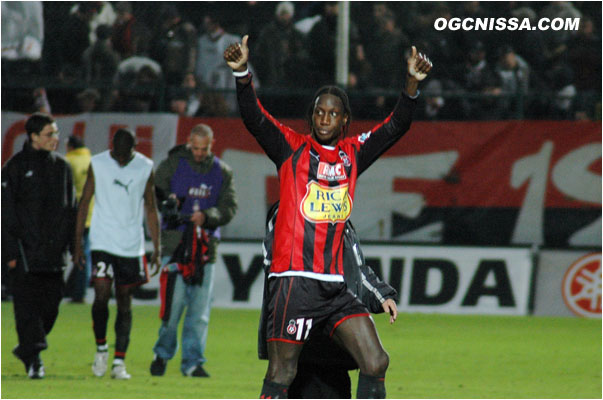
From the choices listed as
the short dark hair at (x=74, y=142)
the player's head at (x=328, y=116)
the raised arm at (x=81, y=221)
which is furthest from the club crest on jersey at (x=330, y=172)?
the short dark hair at (x=74, y=142)

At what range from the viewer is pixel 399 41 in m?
16.8

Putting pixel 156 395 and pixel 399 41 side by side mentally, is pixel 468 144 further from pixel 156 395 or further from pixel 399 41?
pixel 156 395

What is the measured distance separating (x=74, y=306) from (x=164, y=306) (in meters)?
5.29

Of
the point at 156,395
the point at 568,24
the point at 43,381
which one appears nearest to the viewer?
the point at 156,395

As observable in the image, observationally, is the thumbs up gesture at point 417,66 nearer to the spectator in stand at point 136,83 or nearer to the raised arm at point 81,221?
the raised arm at point 81,221

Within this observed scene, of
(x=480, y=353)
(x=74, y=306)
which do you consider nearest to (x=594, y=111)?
(x=480, y=353)

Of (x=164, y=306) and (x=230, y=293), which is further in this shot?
(x=230, y=293)

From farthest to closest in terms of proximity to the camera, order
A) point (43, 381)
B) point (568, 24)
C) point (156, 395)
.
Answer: point (568, 24)
point (43, 381)
point (156, 395)

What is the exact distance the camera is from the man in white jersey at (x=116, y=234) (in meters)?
9.36

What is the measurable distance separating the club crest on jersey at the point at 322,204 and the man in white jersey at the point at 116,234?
381 centimetres

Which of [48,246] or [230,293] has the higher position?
[48,246]

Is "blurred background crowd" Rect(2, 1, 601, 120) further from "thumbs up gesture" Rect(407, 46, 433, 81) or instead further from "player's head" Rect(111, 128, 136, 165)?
"thumbs up gesture" Rect(407, 46, 433, 81)

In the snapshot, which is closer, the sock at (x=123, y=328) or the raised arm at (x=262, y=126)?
the raised arm at (x=262, y=126)

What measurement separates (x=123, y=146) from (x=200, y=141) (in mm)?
637
